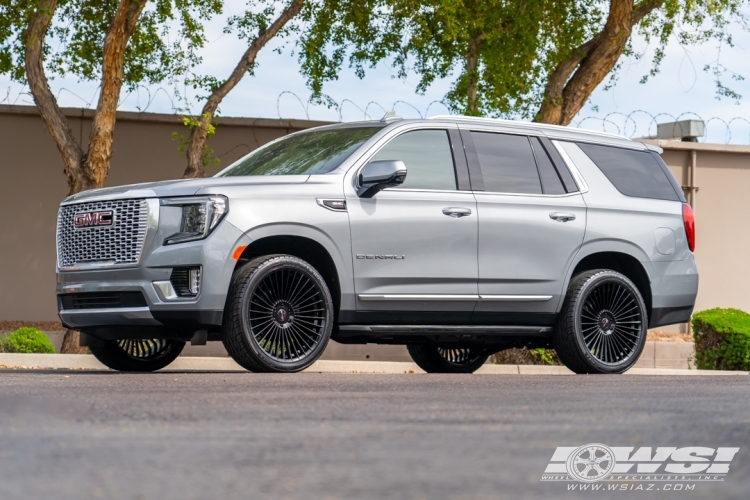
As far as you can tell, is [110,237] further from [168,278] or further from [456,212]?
[456,212]

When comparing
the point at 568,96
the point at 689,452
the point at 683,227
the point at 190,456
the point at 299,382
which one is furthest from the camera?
the point at 568,96

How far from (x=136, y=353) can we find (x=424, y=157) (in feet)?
9.80

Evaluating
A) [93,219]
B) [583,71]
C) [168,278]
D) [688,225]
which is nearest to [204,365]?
[93,219]

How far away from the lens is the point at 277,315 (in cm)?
802

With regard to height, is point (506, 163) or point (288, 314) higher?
point (506, 163)

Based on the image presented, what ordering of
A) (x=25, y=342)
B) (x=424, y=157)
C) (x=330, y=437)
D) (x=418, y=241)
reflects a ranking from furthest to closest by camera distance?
(x=25, y=342)
(x=424, y=157)
(x=418, y=241)
(x=330, y=437)

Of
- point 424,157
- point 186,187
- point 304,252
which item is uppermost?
point 424,157

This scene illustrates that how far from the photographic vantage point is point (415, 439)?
3928mm

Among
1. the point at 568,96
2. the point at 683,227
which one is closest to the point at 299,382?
the point at 683,227

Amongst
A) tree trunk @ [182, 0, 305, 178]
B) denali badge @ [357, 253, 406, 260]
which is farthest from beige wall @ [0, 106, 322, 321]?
denali badge @ [357, 253, 406, 260]

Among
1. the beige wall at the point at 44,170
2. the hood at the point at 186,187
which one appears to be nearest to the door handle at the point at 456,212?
the hood at the point at 186,187

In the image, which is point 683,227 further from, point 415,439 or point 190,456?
point 190,456

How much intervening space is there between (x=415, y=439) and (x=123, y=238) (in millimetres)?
4532

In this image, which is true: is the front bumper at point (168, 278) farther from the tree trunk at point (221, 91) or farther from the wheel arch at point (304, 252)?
the tree trunk at point (221, 91)
